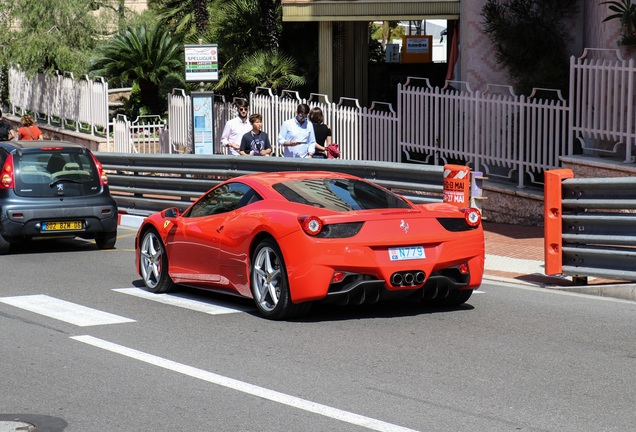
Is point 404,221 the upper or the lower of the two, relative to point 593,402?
upper

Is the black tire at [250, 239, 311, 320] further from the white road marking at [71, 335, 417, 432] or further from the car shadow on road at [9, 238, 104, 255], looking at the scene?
the car shadow on road at [9, 238, 104, 255]

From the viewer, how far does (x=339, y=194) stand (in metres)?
10.5

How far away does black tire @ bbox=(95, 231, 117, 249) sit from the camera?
1622 centimetres

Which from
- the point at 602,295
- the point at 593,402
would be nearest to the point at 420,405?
the point at 593,402

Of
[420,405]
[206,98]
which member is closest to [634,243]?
[420,405]

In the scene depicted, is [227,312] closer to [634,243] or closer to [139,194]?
[634,243]

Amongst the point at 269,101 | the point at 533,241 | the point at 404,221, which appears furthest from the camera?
the point at 269,101

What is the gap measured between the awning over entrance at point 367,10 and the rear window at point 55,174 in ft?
32.7

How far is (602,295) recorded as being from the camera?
38.2 feet

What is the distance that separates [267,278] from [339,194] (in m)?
1.05

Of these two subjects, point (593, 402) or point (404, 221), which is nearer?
point (593, 402)

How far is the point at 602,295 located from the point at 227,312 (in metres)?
3.78

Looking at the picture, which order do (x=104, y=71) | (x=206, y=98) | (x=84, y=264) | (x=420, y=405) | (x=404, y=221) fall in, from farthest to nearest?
1. (x=104, y=71)
2. (x=206, y=98)
3. (x=84, y=264)
4. (x=404, y=221)
5. (x=420, y=405)

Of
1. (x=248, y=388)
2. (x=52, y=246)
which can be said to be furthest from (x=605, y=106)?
(x=248, y=388)
